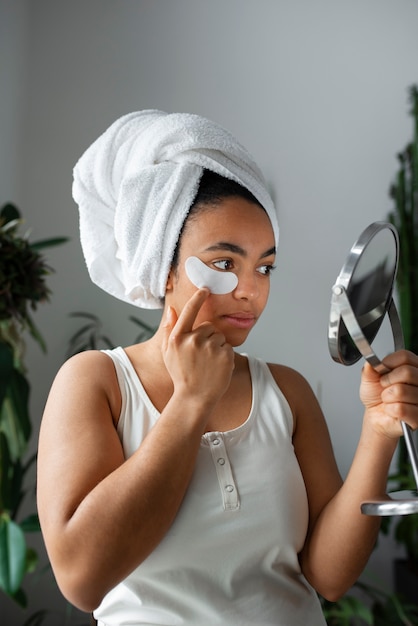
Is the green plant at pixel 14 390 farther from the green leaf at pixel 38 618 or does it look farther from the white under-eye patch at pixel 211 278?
the white under-eye patch at pixel 211 278

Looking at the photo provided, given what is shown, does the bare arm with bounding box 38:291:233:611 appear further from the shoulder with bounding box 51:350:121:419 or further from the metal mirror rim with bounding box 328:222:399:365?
the metal mirror rim with bounding box 328:222:399:365

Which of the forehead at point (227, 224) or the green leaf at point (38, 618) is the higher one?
the forehead at point (227, 224)

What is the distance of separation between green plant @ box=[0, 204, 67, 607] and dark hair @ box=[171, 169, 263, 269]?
2.58 feet

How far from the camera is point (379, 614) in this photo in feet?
6.81

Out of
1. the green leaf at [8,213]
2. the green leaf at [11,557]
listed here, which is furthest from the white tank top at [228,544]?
the green leaf at [8,213]

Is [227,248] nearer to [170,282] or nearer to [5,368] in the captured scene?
[170,282]

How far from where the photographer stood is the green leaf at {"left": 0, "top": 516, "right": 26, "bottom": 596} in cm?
144

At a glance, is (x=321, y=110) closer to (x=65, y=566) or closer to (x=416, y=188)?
(x=416, y=188)

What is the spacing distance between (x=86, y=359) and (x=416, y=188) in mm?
1630

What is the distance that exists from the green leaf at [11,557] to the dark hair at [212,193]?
89 cm

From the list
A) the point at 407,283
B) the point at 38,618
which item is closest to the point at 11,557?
the point at 38,618

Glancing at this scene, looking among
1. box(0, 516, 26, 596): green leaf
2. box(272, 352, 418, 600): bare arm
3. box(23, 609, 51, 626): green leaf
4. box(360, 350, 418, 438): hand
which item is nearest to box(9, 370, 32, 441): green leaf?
box(0, 516, 26, 596): green leaf

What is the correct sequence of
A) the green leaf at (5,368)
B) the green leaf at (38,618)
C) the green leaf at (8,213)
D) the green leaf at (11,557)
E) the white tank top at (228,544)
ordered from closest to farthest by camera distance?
the white tank top at (228,544) → the green leaf at (11,557) → the green leaf at (5,368) → the green leaf at (8,213) → the green leaf at (38,618)

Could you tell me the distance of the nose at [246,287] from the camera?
843mm
